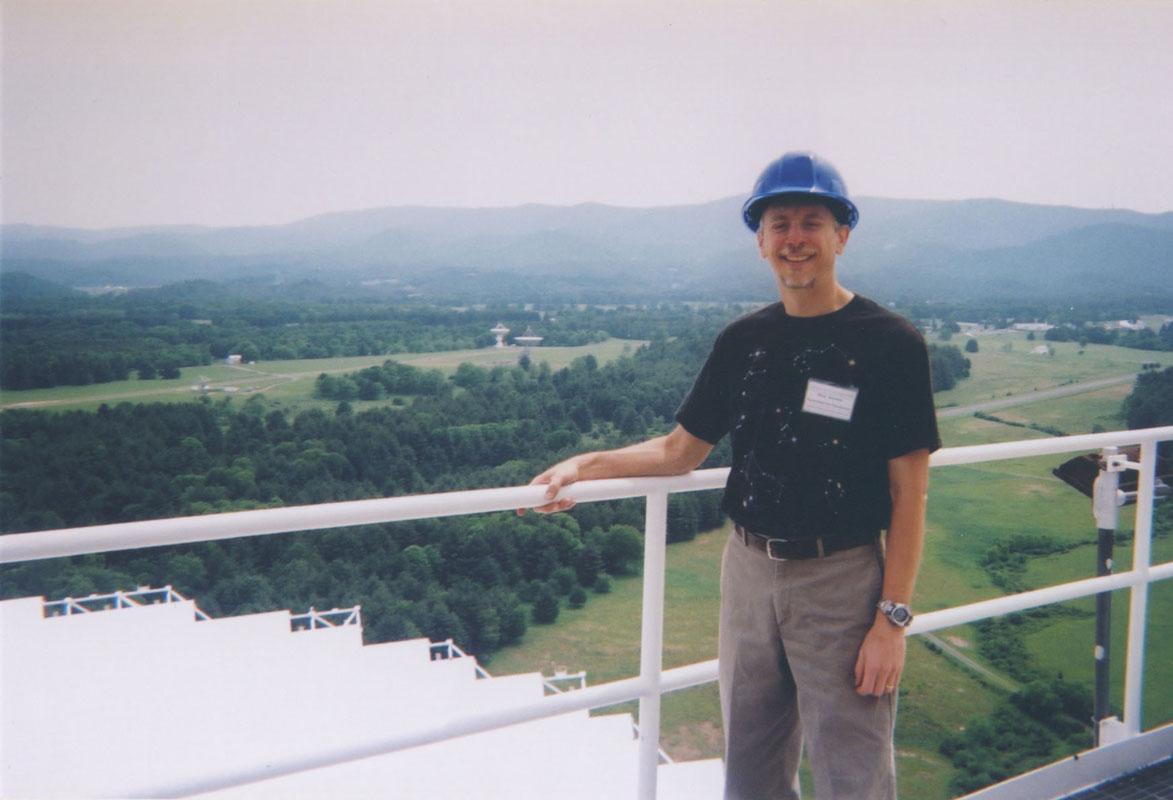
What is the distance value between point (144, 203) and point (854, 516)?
55988 millimetres

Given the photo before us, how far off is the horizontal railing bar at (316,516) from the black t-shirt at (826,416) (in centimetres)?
15

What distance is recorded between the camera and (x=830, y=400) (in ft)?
3.89

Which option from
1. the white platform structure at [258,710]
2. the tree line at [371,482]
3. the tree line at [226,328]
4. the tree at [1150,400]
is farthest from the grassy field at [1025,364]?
the white platform structure at [258,710]

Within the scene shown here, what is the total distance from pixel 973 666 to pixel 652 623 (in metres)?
36.8

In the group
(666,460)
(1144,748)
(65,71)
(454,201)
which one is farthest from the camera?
(454,201)

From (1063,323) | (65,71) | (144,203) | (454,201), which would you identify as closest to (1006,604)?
(1063,323)

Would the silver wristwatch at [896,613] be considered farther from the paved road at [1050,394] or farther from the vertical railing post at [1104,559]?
the paved road at [1050,394]

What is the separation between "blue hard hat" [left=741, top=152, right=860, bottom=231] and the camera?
1.22 m

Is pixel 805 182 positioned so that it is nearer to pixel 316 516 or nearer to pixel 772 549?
pixel 772 549

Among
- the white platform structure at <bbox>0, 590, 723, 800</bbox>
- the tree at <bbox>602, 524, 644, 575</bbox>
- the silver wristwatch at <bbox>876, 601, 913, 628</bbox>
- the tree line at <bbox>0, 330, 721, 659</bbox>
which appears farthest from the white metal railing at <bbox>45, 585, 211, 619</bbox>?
the silver wristwatch at <bbox>876, 601, 913, 628</bbox>

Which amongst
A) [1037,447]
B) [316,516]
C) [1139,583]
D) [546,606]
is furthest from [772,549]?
[546,606]

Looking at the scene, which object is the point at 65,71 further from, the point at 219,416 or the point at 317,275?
→ the point at 219,416

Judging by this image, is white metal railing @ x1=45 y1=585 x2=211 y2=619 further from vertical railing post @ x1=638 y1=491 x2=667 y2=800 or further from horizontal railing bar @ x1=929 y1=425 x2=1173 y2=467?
horizontal railing bar @ x1=929 y1=425 x2=1173 y2=467

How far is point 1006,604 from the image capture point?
5.59 ft
